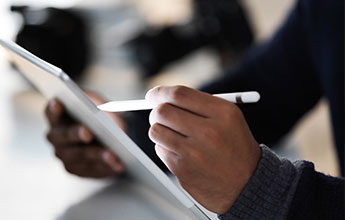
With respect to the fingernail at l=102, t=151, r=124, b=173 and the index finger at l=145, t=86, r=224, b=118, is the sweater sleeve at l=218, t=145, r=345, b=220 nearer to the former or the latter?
the index finger at l=145, t=86, r=224, b=118

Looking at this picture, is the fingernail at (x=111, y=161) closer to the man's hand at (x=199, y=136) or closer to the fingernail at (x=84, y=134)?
the fingernail at (x=84, y=134)

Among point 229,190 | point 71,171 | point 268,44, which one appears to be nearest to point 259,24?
point 268,44

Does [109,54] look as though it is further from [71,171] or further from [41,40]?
[71,171]

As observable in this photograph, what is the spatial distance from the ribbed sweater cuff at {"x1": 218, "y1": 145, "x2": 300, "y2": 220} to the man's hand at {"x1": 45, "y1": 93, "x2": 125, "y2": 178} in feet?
0.50

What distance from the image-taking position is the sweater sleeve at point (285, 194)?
0.27 metres

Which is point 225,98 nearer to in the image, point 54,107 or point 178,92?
point 178,92

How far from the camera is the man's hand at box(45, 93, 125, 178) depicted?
0.40 metres

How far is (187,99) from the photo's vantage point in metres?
0.25

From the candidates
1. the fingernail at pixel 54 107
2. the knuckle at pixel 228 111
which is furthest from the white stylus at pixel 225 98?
the fingernail at pixel 54 107

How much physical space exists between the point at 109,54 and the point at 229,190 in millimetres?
733

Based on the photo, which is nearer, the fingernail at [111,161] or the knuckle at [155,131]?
the knuckle at [155,131]

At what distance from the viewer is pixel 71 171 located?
43 centimetres

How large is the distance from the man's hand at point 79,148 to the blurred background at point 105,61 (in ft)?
0.04

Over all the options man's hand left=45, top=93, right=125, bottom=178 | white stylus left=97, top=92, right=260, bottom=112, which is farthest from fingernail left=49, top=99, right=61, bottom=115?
white stylus left=97, top=92, right=260, bottom=112
